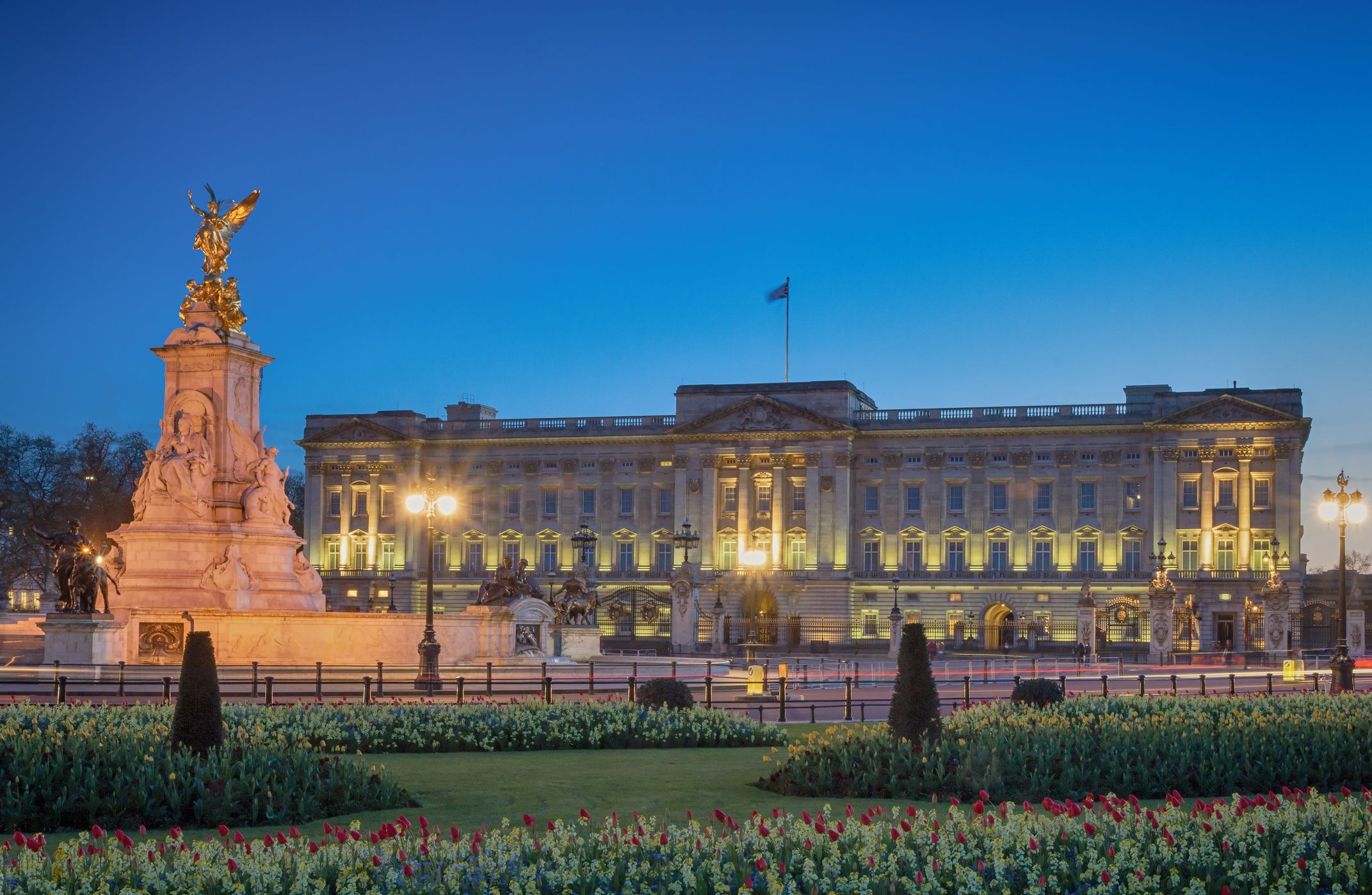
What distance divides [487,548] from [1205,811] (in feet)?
312

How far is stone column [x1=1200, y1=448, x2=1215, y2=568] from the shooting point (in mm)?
92688

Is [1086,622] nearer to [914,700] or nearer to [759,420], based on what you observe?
[759,420]

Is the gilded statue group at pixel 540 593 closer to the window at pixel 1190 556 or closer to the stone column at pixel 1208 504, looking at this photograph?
the window at pixel 1190 556

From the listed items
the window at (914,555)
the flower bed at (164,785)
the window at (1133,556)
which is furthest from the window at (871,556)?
the flower bed at (164,785)

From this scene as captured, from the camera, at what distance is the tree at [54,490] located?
83.7 meters

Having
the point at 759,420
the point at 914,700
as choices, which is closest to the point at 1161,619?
the point at 759,420

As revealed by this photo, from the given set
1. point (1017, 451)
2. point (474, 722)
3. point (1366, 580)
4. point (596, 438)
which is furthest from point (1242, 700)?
point (596, 438)

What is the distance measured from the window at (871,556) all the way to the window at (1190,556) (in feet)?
60.0

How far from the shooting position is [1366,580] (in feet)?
284

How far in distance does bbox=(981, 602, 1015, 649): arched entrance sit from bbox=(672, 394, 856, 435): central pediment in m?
14.2

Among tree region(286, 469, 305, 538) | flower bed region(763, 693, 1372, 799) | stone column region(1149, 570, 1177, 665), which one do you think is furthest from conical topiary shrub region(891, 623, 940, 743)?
tree region(286, 469, 305, 538)

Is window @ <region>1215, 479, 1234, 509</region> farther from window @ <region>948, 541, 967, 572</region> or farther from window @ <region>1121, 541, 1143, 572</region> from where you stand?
window @ <region>948, 541, 967, 572</region>

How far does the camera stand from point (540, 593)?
4541 centimetres

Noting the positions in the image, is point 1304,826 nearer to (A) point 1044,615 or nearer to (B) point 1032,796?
(B) point 1032,796
